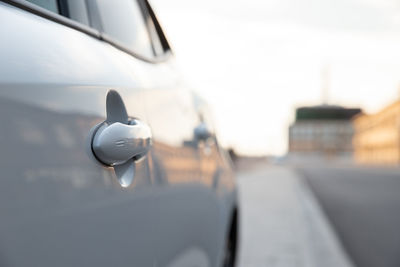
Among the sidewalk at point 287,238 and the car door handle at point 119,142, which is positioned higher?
the car door handle at point 119,142

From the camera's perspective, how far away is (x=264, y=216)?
25.2 ft

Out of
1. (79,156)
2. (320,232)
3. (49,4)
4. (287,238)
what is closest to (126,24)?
(49,4)

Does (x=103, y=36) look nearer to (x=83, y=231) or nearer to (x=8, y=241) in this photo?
(x=83, y=231)

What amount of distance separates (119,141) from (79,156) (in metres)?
0.14

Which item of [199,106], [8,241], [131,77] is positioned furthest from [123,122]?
[199,106]

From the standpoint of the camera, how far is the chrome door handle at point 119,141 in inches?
39.4

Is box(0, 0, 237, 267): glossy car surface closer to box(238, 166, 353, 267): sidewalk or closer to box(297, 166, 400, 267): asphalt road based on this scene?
box(238, 166, 353, 267): sidewalk

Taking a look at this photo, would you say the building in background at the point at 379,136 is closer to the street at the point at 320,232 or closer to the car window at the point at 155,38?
the street at the point at 320,232

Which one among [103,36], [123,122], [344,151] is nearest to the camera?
[123,122]

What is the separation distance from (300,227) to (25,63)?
6143 millimetres

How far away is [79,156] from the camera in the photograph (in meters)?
0.93

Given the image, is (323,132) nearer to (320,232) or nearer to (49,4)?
(320,232)

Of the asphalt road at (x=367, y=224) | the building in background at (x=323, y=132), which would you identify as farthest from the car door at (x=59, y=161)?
the building in background at (x=323, y=132)

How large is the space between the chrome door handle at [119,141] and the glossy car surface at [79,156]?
16 millimetres
